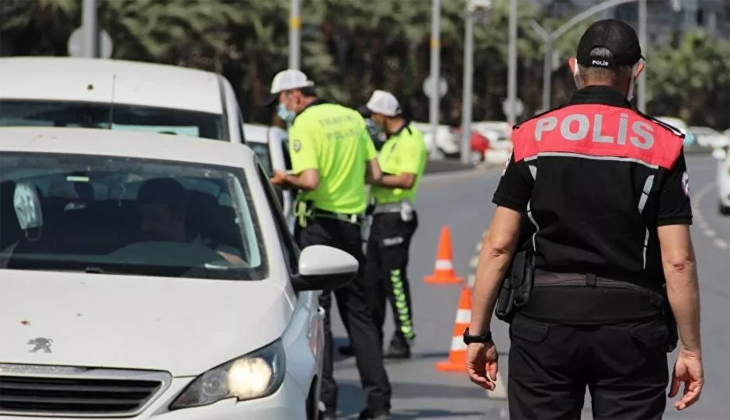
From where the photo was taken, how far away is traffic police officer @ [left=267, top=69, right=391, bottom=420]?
28.2ft

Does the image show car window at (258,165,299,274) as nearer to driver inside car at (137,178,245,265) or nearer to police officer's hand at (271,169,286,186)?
driver inside car at (137,178,245,265)

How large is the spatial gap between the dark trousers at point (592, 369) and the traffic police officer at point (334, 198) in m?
3.76

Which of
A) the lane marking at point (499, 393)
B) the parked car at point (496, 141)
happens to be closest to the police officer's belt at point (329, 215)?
the lane marking at point (499, 393)

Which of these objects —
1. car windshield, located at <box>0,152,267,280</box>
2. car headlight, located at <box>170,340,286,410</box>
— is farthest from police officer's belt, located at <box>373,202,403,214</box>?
car headlight, located at <box>170,340,286,410</box>

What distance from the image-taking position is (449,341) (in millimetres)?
12484

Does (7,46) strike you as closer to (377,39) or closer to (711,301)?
(377,39)

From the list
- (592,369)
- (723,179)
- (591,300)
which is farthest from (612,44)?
(723,179)

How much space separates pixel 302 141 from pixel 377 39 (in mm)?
60524

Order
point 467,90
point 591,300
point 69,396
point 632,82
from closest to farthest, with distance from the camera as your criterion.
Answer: point 591,300 → point 632,82 → point 69,396 → point 467,90

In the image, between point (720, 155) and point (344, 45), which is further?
point (344, 45)


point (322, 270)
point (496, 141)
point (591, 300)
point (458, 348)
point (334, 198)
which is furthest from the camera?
point (496, 141)

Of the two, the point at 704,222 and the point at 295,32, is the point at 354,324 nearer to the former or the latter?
the point at 704,222

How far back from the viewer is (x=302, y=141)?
8695mm

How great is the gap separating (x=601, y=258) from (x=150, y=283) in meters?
1.79
